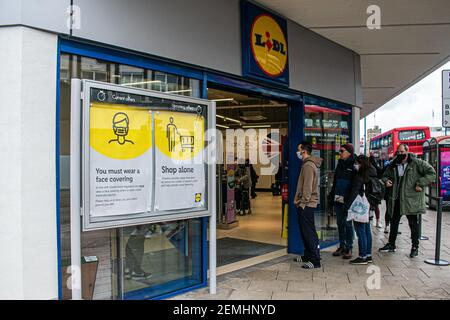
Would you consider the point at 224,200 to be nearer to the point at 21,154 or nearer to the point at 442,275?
the point at 442,275

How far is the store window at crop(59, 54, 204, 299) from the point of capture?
3785mm

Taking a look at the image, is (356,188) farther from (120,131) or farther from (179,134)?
(120,131)

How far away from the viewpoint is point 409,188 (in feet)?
22.2

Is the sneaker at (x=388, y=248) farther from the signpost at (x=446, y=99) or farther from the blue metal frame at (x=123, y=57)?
the blue metal frame at (x=123, y=57)

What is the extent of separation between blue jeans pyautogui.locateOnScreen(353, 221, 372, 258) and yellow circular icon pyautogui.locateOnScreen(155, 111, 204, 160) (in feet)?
9.22

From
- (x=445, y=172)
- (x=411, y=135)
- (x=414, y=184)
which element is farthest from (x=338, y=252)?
(x=411, y=135)

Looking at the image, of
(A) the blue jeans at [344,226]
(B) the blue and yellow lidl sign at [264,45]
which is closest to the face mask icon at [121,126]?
(B) the blue and yellow lidl sign at [264,45]

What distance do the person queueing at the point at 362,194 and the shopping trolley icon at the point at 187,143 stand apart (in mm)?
2696

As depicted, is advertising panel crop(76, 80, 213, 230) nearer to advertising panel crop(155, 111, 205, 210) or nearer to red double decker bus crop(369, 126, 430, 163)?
advertising panel crop(155, 111, 205, 210)

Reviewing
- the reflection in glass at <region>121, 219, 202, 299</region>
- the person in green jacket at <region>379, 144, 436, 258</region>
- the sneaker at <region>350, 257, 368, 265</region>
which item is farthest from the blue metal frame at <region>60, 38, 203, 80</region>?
the person in green jacket at <region>379, 144, 436, 258</region>

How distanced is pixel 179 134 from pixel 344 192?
3032 millimetres

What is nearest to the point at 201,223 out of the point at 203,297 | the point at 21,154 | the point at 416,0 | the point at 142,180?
the point at 203,297

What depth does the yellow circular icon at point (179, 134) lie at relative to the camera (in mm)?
4449

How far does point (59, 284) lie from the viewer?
145 inches
